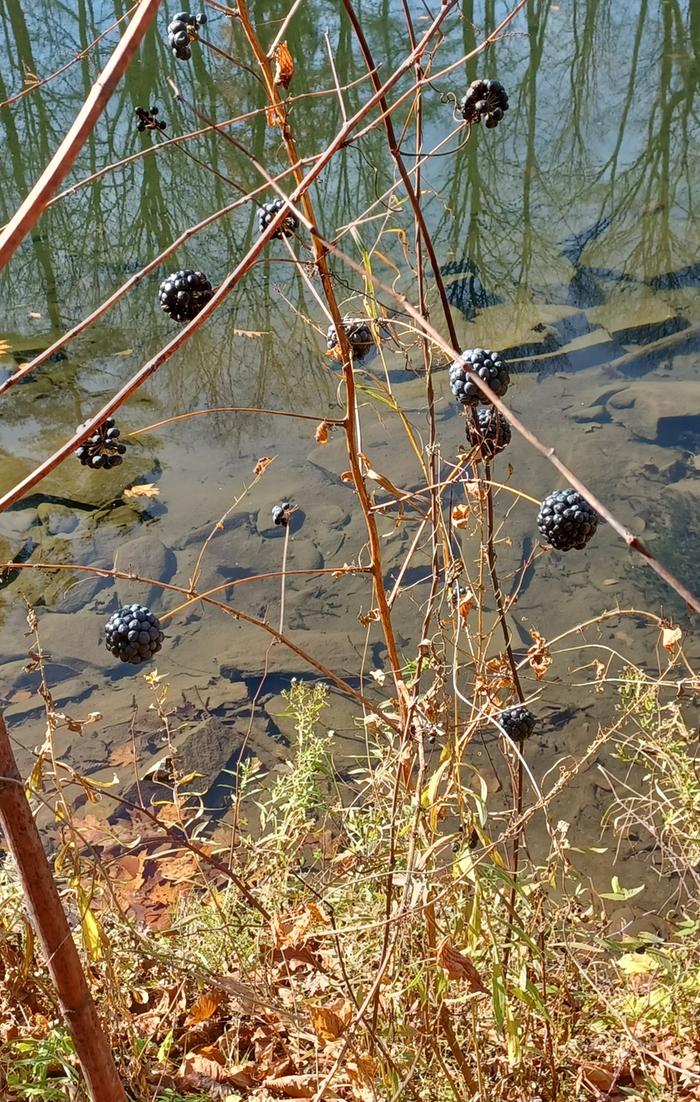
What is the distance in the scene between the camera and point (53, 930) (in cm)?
119

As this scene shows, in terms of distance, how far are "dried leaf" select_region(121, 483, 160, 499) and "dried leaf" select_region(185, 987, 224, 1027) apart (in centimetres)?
303

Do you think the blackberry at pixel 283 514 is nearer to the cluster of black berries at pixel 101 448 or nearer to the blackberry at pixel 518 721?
the cluster of black berries at pixel 101 448

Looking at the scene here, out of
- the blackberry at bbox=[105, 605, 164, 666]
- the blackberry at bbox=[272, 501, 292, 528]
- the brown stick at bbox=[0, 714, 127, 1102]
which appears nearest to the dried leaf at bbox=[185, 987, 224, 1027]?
the brown stick at bbox=[0, 714, 127, 1102]

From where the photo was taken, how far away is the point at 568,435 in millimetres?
4750

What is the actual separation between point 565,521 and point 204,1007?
130 cm

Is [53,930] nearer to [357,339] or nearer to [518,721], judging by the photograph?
[518,721]

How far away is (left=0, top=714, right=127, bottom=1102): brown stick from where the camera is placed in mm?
1097

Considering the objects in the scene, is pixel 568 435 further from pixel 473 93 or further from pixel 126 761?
pixel 473 93

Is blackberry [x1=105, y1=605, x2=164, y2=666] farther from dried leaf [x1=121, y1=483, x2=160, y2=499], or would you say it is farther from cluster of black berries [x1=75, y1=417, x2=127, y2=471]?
dried leaf [x1=121, y1=483, x2=160, y2=499]

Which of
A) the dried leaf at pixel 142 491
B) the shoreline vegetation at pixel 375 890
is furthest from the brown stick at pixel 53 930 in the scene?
the dried leaf at pixel 142 491

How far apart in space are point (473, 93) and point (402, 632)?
243cm

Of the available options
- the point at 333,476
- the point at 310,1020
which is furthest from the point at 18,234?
the point at 333,476

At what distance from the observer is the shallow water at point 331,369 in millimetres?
3879

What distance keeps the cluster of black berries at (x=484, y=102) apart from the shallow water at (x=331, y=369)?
0.20 m
